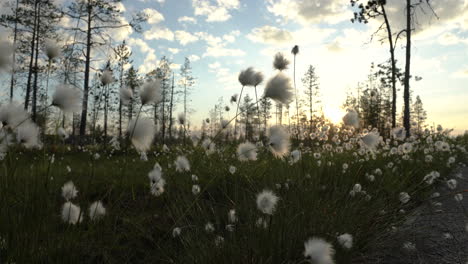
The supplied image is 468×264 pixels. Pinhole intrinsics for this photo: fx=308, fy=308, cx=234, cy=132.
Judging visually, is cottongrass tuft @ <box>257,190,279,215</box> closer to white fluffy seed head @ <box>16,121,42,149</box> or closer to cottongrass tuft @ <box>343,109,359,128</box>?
white fluffy seed head @ <box>16,121,42,149</box>

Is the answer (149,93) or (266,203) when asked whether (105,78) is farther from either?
(266,203)

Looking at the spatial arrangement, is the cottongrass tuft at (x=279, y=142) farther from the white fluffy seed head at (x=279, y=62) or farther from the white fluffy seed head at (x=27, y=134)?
the white fluffy seed head at (x=27, y=134)

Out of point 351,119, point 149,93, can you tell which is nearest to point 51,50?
point 149,93

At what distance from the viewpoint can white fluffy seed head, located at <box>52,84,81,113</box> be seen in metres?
2.20

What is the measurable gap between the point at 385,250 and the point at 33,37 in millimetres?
27926

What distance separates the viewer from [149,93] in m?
2.25

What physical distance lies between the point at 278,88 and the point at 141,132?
1.21 metres

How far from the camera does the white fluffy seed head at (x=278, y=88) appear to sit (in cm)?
267

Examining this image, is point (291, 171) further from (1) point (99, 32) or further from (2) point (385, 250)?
(1) point (99, 32)

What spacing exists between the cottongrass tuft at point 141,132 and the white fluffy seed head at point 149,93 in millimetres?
169

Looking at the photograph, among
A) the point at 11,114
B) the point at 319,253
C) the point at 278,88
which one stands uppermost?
the point at 278,88

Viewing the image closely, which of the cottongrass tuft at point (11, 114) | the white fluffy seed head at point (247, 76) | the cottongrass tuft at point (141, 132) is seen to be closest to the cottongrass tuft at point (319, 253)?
the cottongrass tuft at point (141, 132)

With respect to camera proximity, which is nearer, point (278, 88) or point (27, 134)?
point (27, 134)

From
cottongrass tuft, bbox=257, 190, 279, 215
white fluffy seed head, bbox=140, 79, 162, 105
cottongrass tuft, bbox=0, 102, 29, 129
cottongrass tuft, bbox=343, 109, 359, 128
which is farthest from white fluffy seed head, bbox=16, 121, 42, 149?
cottongrass tuft, bbox=343, 109, 359, 128
